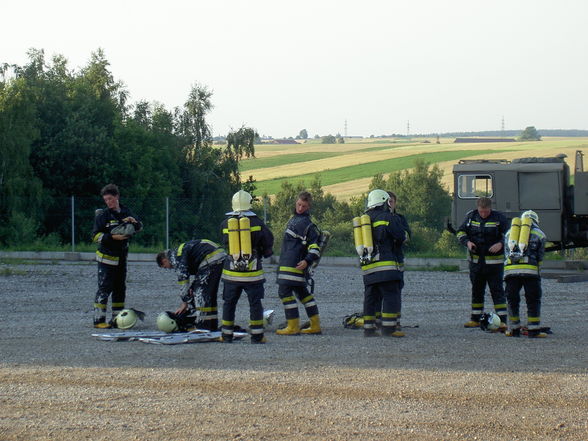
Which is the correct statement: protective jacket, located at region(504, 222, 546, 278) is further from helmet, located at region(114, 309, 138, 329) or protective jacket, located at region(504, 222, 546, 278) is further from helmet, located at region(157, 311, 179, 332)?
helmet, located at region(114, 309, 138, 329)

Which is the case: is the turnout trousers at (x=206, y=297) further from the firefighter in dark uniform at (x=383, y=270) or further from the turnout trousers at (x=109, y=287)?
the firefighter in dark uniform at (x=383, y=270)

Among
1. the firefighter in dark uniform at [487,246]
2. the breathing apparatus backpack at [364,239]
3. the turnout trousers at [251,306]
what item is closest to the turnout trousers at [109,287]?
the turnout trousers at [251,306]

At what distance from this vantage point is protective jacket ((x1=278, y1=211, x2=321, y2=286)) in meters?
11.8

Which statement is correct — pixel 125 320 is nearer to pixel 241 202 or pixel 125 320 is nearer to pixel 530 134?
pixel 241 202

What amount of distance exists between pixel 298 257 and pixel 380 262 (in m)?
1.03

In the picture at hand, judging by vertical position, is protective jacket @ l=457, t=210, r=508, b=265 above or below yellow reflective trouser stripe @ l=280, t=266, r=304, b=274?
above

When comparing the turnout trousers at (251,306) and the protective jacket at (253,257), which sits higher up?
the protective jacket at (253,257)

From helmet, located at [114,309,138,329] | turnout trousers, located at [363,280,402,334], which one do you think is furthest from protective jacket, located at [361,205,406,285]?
helmet, located at [114,309,138,329]

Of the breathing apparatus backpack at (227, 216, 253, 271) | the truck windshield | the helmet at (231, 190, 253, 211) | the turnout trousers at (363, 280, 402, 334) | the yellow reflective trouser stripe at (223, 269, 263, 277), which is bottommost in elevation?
the turnout trousers at (363, 280, 402, 334)

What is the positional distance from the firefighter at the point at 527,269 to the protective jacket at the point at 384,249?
4.70 feet

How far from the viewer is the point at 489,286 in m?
12.8

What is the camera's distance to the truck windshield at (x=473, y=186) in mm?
24734

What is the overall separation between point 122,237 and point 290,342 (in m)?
3.00

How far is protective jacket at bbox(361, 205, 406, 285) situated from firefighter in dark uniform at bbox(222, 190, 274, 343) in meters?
1.38
